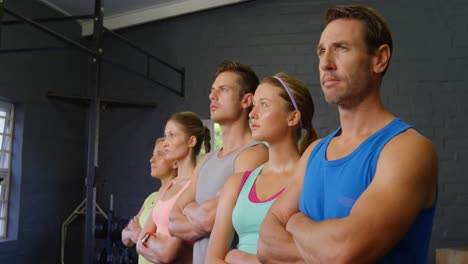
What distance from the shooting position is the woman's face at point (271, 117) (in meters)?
1.71

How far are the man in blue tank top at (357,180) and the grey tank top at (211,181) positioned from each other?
616mm

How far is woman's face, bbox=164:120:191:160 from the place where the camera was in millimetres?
2648

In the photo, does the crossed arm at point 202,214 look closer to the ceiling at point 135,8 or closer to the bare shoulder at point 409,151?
the bare shoulder at point 409,151

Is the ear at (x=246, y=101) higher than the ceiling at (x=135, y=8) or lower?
lower

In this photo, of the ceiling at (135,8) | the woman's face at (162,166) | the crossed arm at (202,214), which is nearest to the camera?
the crossed arm at (202,214)

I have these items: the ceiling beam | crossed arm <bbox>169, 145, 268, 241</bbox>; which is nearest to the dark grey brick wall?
the ceiling beam

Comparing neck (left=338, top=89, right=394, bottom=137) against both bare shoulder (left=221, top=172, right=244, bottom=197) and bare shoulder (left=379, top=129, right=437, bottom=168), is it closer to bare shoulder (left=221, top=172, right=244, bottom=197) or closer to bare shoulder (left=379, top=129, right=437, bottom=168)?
bare shoulder (left=379, top=129, right=437, bottom=168)

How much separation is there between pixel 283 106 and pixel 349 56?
1.86 feet

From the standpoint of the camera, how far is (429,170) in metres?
1.04

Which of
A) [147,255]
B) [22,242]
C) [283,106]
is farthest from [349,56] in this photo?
[22,242]

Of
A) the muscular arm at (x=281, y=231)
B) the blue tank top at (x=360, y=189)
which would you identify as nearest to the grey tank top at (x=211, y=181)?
the muscular arm at (x=281, y=231)

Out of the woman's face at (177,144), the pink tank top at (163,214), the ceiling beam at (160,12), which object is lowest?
the pink tank top at (163,214)

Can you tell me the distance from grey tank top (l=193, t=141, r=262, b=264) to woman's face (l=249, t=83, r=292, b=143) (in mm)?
260

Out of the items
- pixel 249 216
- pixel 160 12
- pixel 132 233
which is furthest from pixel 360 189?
pixel 160 12
